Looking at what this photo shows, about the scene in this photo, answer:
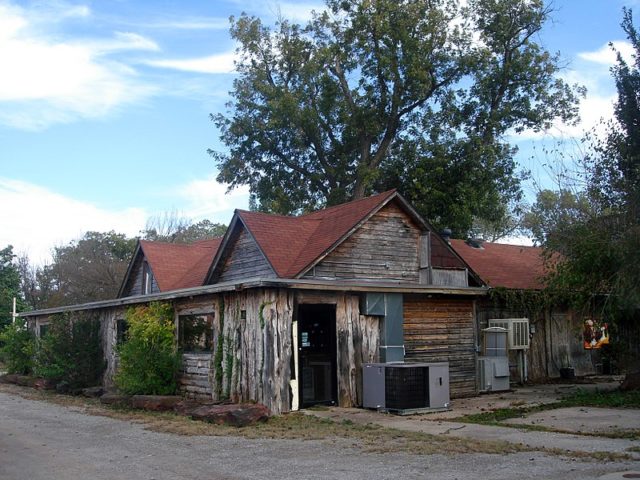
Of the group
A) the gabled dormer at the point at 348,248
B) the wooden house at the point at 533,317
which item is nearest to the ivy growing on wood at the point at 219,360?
the gabled dormer at the point at 348,248

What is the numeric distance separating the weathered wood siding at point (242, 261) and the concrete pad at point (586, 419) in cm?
777

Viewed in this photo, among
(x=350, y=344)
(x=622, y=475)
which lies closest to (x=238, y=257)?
(x=350, y=344)

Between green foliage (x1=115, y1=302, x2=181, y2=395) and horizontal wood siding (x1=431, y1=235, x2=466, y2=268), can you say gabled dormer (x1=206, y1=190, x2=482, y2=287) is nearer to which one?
horizontal wood siding (x1=431, y1=235, x2=466, y2=268)

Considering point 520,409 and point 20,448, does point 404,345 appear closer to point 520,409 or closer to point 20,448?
point 520,409

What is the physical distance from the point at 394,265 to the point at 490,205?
1528 centimetres

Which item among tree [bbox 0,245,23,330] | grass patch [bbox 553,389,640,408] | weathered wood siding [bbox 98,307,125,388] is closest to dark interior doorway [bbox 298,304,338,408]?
grass patch [bbox 553,389,640,408]

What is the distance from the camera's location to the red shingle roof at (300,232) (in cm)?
1834

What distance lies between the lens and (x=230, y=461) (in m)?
10.6

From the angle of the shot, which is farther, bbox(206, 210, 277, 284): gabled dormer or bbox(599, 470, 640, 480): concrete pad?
bbox(206, 210, 277, 284): gabled dormer

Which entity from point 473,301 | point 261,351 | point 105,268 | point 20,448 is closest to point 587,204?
Answer: point 473,301

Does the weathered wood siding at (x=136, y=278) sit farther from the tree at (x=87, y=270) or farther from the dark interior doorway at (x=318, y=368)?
the tree at (x=87, y=270)

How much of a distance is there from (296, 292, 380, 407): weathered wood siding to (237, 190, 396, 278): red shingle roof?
131cm

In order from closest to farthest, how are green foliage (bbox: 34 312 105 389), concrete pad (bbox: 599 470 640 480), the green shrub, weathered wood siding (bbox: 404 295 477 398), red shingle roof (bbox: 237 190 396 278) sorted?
concrete pad (bbox: 599 470 640 480)
red shingle roof (bbox: 237 190 396 278)
weathered wood siding (bbox: 404 295 477 398)
green foliage (bbox: 34 312 105 389)
the green shrub

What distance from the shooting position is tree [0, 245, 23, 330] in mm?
50219
